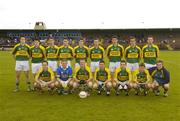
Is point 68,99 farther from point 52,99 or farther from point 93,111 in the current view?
point 93,111

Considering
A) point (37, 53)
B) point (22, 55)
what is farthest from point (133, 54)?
point (22, 55)

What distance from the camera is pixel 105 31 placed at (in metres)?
59.1

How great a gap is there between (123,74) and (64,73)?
1806 millimetres

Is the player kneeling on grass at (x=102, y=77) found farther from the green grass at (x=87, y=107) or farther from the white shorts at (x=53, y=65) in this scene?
the white shorts at (x=53, y=65)

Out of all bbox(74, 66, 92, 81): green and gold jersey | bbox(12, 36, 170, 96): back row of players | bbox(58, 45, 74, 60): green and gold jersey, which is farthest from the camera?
bbox(58, 45, 74, 60): green and gold jersey

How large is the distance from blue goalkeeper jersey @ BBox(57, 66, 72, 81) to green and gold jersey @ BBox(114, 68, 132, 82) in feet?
4.71

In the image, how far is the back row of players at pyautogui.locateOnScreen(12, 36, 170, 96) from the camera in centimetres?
1188

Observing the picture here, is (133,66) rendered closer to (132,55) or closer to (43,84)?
(132,55)

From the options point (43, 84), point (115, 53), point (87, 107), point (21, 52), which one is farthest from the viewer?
point (115, 53)

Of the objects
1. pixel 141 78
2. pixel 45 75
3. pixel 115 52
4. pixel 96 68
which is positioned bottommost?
pixel 141 78

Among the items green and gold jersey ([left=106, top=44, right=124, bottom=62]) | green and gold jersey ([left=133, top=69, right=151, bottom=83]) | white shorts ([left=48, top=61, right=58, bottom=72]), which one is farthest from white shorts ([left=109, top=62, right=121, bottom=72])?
white shorts ([left=48, top=61, right=58, bottom=72])

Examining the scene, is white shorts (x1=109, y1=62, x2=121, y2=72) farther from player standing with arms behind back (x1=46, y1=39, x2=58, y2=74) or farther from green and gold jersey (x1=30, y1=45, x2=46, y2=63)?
green and gold jersey (x1=30, y1=45, x2=46, y2=63)

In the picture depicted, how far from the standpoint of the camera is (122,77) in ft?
39.3

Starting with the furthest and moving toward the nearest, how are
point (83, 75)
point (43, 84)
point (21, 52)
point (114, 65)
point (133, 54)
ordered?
1. point (114, 65)
2. point (133, 54)
3. point (21, 52)
4. point (83, 75)
5. point (43, 84)
